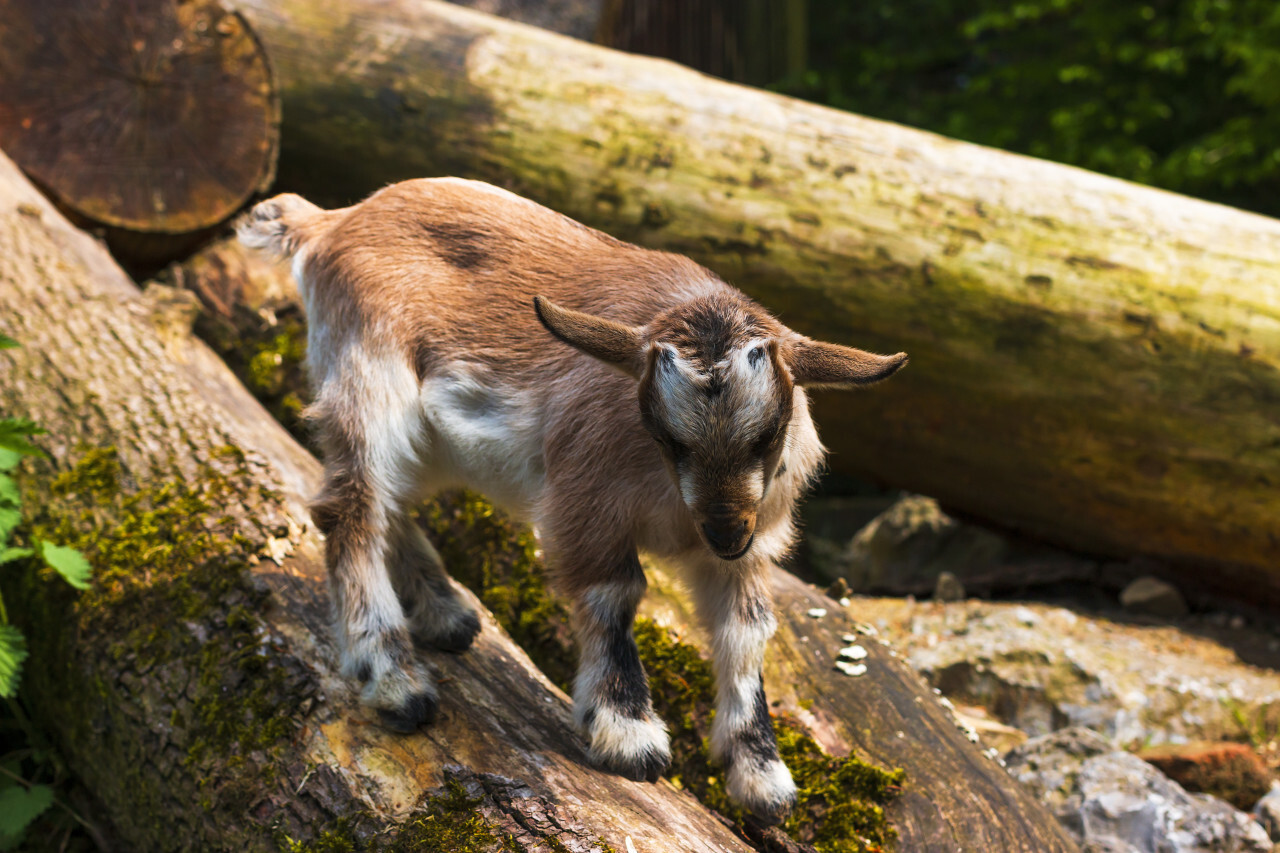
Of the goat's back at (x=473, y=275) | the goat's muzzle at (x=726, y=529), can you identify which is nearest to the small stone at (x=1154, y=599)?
the goat's back at (x=473, y=275)

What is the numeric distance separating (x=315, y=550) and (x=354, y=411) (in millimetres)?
818

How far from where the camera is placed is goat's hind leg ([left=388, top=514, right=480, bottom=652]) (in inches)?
146

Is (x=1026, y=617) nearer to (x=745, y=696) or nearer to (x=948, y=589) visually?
(x=948, y=589)

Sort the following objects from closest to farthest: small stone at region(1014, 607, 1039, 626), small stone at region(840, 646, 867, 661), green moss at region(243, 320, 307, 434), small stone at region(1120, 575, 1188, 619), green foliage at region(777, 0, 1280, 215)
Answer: small stone at region(840, 646, 867, 661), green moss at region(243, 320, 307, 434), small stone at region(1014, 607, 1039, 626), small stone at region(1120, 575, 1188, 619), green foliage at region(777, 0, 1280, 215)

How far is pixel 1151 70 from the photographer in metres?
11.1

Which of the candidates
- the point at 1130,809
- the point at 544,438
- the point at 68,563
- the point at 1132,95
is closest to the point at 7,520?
the point at 68,563

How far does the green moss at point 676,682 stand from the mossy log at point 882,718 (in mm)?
15

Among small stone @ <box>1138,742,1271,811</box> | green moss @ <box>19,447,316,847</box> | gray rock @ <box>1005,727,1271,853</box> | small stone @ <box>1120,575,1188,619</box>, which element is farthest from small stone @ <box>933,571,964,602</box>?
green moss @ <box>19,447,316,847</box>

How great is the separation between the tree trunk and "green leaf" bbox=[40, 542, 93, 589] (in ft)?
9.44

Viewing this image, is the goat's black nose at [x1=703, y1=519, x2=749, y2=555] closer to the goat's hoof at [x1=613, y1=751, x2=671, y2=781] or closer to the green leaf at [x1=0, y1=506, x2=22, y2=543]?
the goat's hoof at [x1=613, y1=751, x2=671, y2=781]

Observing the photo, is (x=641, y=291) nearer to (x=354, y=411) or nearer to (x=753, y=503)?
(x=753, y=503)

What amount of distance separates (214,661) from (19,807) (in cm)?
117

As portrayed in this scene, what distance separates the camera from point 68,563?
3.80 metres

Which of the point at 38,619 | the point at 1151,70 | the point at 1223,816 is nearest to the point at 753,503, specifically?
the point at 1223,816
